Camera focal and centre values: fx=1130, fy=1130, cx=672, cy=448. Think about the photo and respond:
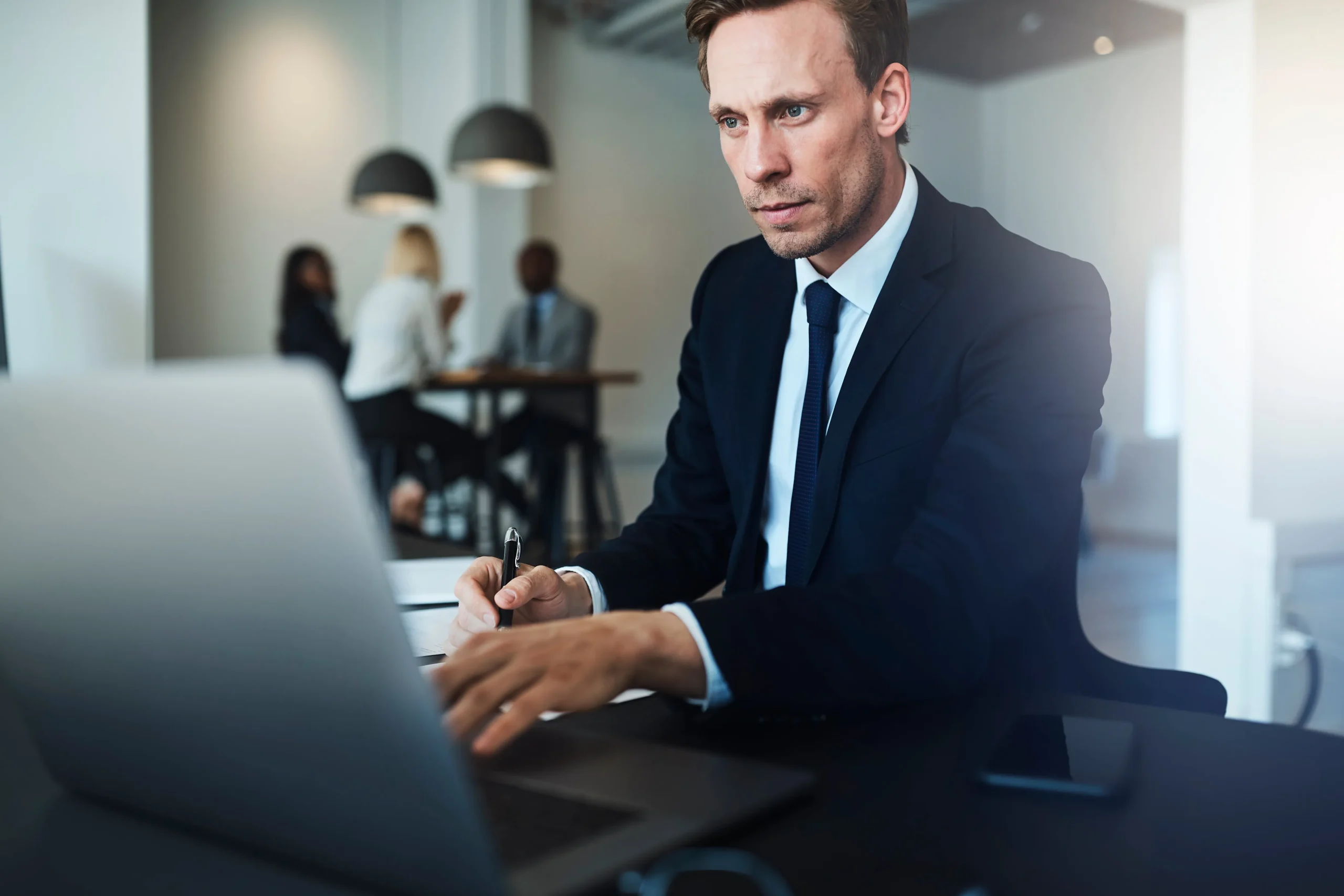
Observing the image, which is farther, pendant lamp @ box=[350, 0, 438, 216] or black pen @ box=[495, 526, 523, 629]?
pendant lamp @ box=[350, 0, 438, 216]

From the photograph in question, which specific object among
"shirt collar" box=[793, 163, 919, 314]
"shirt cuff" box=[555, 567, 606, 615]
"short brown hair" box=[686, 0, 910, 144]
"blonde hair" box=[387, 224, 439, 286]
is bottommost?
"shirt cuff" box=[555, 567, 606, 615]

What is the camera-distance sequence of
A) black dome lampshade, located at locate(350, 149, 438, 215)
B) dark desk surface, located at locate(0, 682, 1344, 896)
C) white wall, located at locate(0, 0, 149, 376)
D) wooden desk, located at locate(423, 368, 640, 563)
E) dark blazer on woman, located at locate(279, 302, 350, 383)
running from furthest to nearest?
1. black dome lampshade, located at locate(350, 149, 438, 215)
2. dark blazer on woman, located at locate(279, 302, 350, 383)
3. wooden desk, located at locate(423, 368, 640, 563)
4. white wall, located at locate(0, 0, 149, 376)
5. dark desk surface, located at locate(0, 682, 1344, 896)

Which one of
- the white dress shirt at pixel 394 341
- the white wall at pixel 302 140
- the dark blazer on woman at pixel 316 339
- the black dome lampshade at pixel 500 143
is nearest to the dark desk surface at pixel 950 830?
the white dress shirt at pixel 394 341

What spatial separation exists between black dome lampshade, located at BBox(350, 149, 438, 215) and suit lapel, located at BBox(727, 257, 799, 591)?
4405 mm

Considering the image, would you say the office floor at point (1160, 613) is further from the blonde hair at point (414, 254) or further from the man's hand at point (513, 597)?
the blonde hair at point (414, 254)

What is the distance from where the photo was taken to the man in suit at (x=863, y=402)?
89 cm

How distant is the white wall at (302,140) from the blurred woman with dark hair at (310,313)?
773mm

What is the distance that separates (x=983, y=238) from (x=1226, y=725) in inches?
22.2

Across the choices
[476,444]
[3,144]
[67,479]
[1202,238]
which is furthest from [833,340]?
[476,444]

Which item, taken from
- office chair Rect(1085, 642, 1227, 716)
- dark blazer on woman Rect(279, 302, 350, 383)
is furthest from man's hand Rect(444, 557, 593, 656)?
dark blazer on woman Rect(279, 302, 350, 383)

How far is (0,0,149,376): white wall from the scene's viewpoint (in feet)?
5.82

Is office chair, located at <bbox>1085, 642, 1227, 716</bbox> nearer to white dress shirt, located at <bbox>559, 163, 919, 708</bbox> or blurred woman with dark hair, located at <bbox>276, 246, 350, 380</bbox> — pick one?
white dress shirt, located at <bbox>559, 163, 919, 708</bbox>

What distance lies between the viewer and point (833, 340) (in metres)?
1.13

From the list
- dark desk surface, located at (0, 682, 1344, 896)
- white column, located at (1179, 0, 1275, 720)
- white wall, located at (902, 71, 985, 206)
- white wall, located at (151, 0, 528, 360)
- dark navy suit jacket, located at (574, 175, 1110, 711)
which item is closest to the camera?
dark desk surface, located at (0, 682, 1344, 896)
